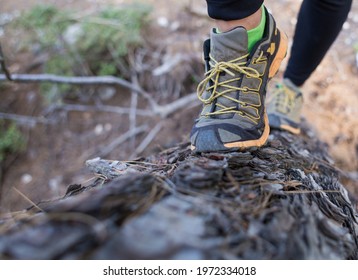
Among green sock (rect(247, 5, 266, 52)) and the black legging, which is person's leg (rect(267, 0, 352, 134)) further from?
green sock (rect(247, 5, 266, 52))

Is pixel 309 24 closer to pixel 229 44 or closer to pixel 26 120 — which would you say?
pixel 229 44

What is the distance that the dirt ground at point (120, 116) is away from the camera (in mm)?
2584

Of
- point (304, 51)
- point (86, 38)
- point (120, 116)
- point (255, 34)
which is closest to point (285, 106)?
point (304, 51)

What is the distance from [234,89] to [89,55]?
257 cm

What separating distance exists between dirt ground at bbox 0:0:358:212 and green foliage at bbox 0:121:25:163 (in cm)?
9

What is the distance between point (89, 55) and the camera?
3428 millimetres

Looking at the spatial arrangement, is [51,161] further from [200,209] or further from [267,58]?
[200,209]

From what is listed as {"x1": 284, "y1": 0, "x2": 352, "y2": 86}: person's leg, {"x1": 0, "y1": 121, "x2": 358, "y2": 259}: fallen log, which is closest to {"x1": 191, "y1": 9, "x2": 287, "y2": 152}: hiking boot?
Answer: {"x1": 0, "y1": 121, "x2": 358, "y2": 259}: fallen log

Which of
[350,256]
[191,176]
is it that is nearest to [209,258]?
[191,176]

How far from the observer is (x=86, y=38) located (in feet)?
Result: 11.4

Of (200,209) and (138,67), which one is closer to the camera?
(200,209)

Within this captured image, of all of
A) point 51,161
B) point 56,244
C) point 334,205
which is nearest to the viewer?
point 56,244

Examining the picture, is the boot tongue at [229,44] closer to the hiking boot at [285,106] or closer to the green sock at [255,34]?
the green sock at [255,34]

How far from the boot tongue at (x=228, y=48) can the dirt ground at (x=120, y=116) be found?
4.51 ft
